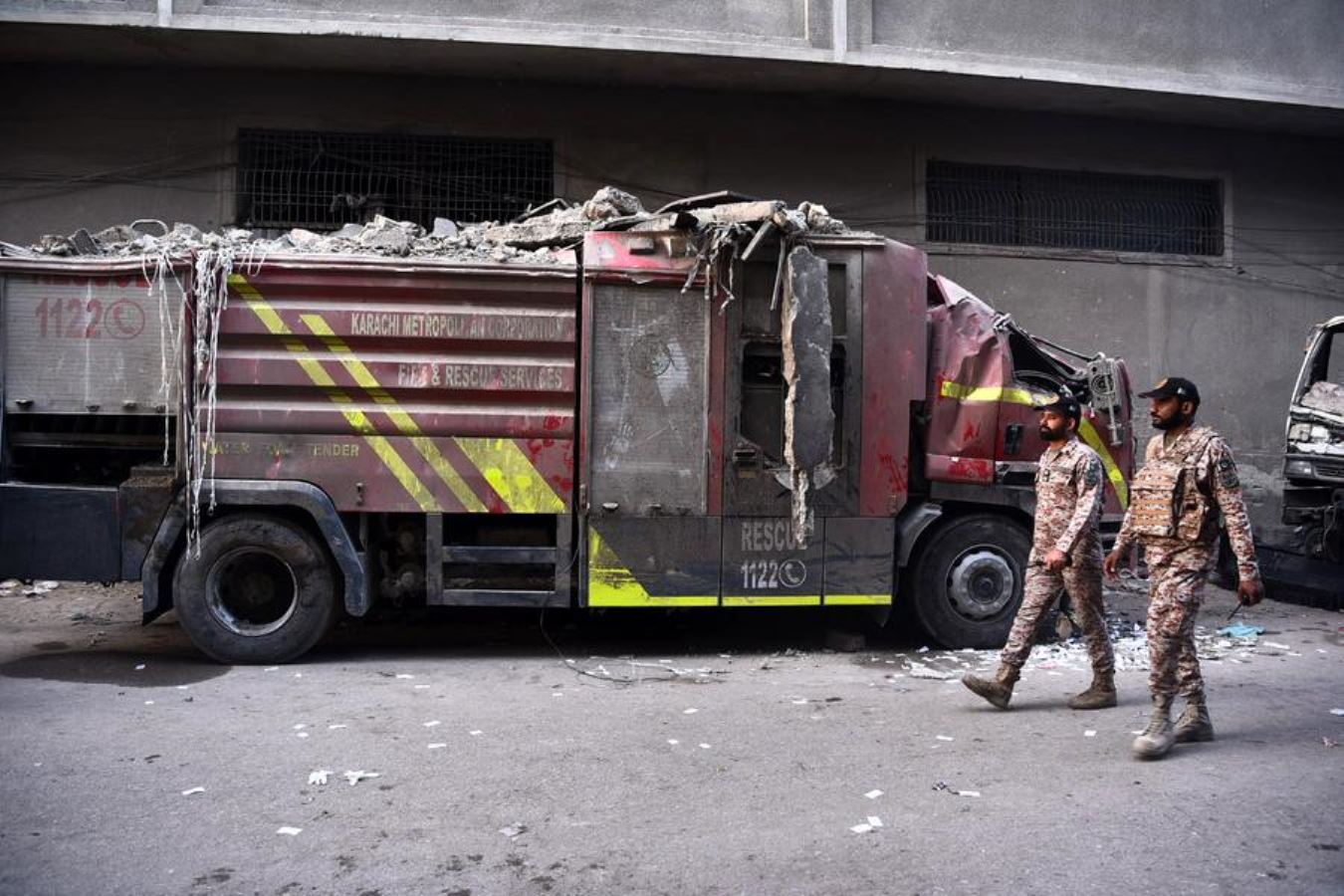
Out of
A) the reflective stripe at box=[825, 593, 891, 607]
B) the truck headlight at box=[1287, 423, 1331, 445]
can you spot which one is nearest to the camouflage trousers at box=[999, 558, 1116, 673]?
the reflective stripe at box=[825, 593, 891, 607]

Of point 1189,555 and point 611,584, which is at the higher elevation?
point 1189,555

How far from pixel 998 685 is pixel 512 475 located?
300cm

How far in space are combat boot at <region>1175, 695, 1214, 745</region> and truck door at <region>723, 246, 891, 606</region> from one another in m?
2.17

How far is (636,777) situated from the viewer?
4.36 metres

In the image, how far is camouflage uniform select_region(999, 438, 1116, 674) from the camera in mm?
5410

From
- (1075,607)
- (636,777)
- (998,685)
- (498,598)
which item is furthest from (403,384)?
(1075,607)

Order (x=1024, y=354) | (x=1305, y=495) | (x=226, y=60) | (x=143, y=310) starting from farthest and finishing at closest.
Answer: (x=226, y=60) < (x=1305, y=495) < (x=1024, y=354) < (x=143, y=310)

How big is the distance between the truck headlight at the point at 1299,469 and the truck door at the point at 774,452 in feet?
14.8

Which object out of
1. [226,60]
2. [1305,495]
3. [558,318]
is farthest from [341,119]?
[1305,495]

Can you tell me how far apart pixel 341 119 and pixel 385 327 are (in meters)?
4.59

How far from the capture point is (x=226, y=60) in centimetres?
959

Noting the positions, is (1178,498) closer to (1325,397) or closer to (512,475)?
(512,475)

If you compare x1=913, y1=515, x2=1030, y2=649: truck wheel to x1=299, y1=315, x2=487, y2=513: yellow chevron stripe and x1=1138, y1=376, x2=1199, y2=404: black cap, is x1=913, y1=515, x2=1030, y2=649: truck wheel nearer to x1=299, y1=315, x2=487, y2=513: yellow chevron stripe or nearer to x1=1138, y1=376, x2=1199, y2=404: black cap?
x1=1138, y1=376, x2=1199, y2=404: black cap

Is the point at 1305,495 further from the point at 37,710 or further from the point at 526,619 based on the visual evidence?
the point at 37,710
